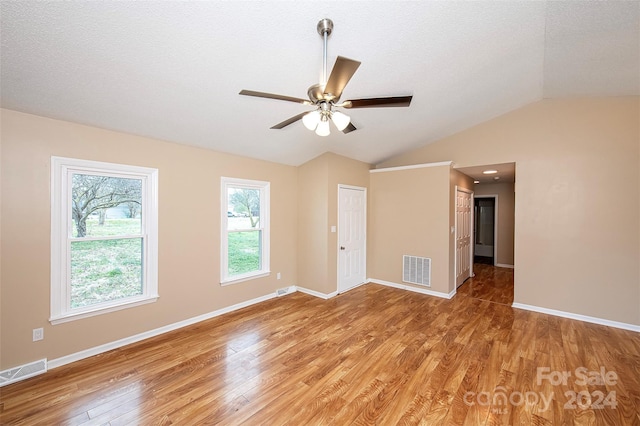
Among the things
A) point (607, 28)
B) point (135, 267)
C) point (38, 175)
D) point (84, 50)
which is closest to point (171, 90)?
point (84, 50)

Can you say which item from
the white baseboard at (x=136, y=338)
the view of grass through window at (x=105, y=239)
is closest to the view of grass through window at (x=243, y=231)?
the white baseboard at (x=136, y=338)

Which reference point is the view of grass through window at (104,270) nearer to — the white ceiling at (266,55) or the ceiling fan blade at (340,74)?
the white ceiling at (266,55)

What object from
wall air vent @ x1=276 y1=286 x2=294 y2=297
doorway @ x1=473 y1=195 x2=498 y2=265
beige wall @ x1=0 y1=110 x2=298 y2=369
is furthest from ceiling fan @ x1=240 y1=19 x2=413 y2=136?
doorway @ x1=473 y1=195 x2=498 y2=265

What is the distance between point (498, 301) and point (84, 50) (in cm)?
599

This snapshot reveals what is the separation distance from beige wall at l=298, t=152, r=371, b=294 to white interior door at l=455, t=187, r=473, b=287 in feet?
7.42

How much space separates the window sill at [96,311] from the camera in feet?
8.21

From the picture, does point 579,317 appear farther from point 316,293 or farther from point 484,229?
point 484,229

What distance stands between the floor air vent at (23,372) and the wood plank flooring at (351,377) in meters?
0.09

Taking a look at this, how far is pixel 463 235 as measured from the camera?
5344 millimetres

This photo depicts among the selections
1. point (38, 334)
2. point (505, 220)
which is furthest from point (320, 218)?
point (505, 220)

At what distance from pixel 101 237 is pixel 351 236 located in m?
3.78

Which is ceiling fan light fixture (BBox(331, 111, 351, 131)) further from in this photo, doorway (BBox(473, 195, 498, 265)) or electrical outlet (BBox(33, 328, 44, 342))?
doorway (BBox(473, 195, 498, 265))

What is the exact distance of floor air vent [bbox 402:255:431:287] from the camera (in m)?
4.73

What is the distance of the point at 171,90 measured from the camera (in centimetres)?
239
